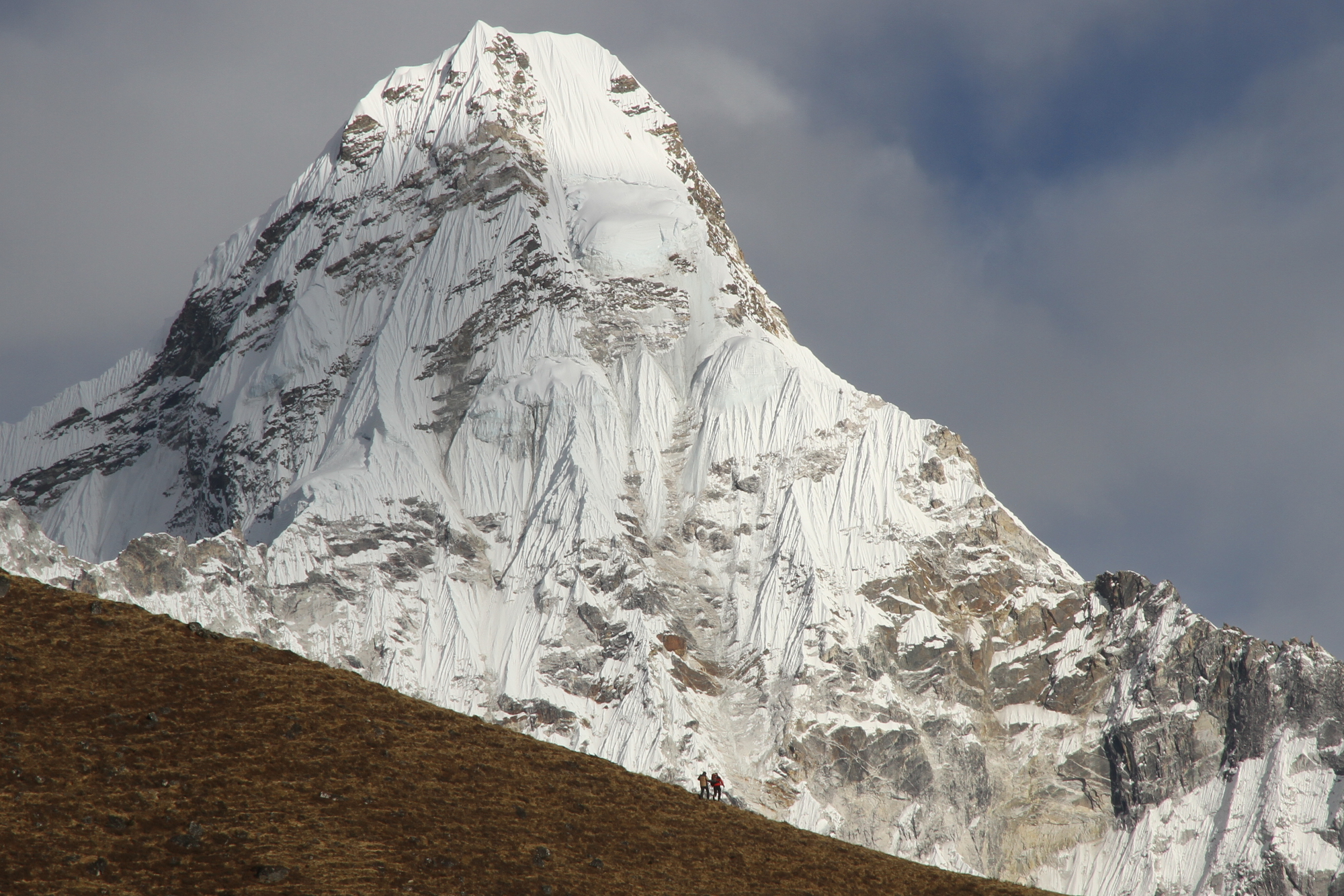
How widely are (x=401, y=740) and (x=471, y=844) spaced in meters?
8.81

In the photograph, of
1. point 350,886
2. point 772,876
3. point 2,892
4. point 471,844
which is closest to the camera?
point 2,892

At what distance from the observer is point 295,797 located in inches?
2333

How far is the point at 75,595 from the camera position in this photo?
72.4m

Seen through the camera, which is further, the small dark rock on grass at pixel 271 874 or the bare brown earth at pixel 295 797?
the bare brown earth at pixel 295 797

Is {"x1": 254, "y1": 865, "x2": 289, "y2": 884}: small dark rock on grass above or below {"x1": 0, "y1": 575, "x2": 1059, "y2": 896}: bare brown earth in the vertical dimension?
below

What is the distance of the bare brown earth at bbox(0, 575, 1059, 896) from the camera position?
54000 mm

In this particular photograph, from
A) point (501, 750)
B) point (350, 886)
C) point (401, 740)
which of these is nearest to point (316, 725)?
point (401, 740)

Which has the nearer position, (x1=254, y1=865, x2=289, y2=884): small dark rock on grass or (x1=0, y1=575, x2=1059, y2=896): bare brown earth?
(x1=254, y1=865, x2=289, y2=884): small dark rock on grass

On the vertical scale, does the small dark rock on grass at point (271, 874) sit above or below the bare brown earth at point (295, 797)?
below

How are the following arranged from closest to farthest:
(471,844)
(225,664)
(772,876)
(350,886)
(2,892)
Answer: (2,892) < (350,886) < (471,844) < (772,876) < (225,664)

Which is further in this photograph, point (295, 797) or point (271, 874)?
point (295, 797)

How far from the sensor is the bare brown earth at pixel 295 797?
54.0m

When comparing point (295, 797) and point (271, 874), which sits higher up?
point (295, 797)

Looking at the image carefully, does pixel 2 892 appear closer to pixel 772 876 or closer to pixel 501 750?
pixel 501 750
